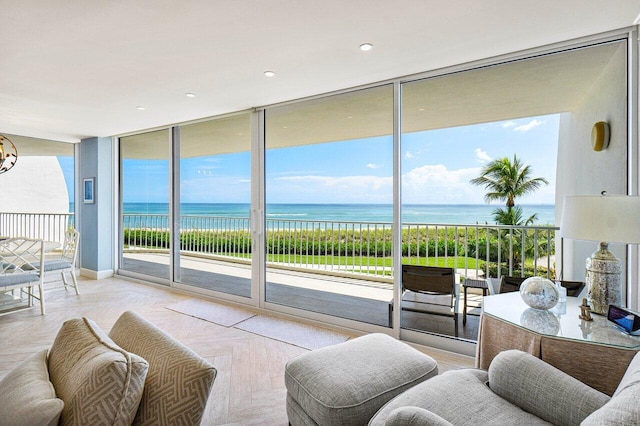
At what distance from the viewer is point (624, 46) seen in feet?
7.93

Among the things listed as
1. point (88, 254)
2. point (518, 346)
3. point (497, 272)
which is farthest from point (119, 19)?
point (88, 254)

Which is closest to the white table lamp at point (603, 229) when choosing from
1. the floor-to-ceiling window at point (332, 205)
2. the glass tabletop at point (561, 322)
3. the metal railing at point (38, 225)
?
the glass tabletop at point (561, 322)

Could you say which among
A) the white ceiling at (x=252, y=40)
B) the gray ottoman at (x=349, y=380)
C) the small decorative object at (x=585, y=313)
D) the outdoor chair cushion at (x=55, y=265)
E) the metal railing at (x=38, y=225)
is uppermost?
the white ceiling at (x=252, y=40)

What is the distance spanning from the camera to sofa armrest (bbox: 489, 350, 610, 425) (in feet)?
4.42

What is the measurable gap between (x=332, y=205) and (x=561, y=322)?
3150 mm

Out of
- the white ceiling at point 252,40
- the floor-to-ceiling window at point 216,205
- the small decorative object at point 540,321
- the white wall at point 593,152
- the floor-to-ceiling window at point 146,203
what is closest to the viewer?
the small decorative object at point 540,321

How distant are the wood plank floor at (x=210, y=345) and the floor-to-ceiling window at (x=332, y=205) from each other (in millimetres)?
887

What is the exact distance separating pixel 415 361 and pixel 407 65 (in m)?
2.24

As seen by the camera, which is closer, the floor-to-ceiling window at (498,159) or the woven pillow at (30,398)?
the woven pillow at (30,398)

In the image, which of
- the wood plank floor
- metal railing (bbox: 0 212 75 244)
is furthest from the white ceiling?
metal railing (bbox: 0 212 75 244)

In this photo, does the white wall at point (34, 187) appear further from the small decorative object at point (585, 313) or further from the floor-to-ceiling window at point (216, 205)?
the small decorative object at point (585, 313)

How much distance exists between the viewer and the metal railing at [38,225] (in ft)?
21.4

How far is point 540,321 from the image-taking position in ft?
6.12

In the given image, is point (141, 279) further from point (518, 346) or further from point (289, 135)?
point (518, 346)
